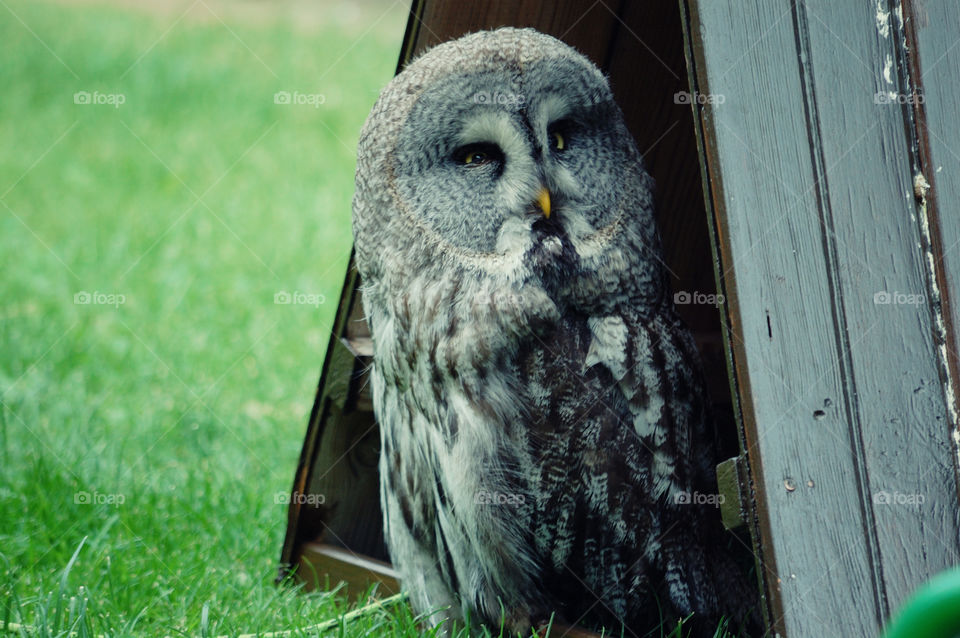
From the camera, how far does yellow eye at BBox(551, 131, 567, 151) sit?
2561 millimetres

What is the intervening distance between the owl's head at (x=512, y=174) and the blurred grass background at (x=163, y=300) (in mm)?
1078

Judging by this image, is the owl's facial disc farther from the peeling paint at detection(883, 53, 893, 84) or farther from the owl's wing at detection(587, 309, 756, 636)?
the peeling paint at detection(883, 53, 893, 84)

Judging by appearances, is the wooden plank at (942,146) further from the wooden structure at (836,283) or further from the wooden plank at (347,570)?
the wooden plank at (347,570)

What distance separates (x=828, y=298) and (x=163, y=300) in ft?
15.2

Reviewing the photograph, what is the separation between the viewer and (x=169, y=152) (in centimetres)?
884

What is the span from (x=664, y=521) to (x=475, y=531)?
49 cm

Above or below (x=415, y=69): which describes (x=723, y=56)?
below

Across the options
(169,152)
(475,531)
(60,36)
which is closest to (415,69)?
(475,531)

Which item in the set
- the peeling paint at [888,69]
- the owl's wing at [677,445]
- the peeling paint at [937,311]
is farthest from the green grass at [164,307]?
the peeling paint at [888,69]

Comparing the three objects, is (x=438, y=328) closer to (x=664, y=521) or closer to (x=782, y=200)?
(x=664, y=521)

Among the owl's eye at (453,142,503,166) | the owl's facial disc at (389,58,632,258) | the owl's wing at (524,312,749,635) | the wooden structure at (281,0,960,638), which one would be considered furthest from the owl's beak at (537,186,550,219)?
the wooden structure at (281,0,960,638)

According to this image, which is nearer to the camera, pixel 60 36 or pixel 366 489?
pixel 366 489

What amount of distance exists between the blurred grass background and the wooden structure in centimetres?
128

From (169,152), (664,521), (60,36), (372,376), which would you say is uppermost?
(60,36)
